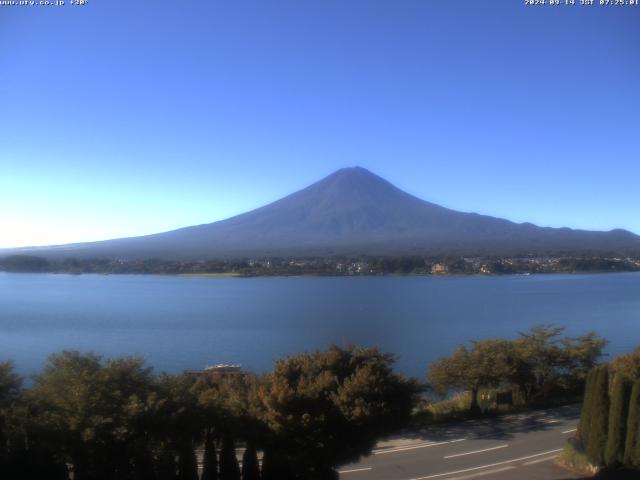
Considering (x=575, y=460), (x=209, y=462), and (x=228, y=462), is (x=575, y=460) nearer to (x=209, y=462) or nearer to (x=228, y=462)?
(x=228, y=462)

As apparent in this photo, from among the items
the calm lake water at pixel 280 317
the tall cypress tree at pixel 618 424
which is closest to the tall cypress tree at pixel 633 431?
the tall cypress tree at pixel 618 424

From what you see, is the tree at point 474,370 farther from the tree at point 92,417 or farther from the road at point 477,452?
the tree at point 92,417

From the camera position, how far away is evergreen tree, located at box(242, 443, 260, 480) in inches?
245

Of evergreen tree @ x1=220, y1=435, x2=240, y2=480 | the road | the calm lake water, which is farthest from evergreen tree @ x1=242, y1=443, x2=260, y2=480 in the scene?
the calm lake water

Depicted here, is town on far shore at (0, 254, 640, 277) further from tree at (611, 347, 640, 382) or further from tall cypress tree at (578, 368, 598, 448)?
tall cypress tree at (578, 368, 598, 448)

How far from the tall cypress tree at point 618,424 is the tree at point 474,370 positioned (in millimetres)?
3974

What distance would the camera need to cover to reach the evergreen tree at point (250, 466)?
6.23m

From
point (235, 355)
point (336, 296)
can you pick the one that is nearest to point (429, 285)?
point (336, 296)

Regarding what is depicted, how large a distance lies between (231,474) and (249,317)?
21.1 metres

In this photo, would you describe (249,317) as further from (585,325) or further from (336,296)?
(585,325)

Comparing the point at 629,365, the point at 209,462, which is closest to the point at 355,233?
the point at 629,365

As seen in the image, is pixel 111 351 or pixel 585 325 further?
pixel 585 325

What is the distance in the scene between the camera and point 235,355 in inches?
717

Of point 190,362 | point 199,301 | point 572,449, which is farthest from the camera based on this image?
point 199,301
